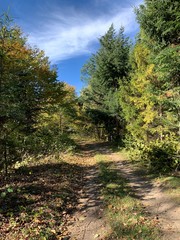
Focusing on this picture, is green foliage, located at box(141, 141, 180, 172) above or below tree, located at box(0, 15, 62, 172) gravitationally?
below

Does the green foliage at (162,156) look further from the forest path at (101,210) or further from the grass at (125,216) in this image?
the grass at (125,216)

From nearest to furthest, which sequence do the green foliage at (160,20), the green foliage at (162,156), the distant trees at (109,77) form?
the green foliage at (160,20), the green foliage at (162,156), the distant trees at (109,77)

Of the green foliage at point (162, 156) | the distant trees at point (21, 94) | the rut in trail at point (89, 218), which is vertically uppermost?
the distant trees at point (21, 94)

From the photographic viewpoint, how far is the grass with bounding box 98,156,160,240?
4.86m

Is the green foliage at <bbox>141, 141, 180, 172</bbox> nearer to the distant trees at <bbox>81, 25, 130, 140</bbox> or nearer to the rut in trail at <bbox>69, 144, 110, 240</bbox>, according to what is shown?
the rut in trail at <bbox>69, 144, 110, 240</bbox>

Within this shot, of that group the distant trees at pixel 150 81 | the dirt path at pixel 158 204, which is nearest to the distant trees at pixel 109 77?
the distant trees at pixel 150 81

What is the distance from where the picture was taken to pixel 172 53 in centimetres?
724

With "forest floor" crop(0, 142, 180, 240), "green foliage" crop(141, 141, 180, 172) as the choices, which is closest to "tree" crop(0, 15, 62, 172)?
"forest floor" crop(0, 142, 180, 240)

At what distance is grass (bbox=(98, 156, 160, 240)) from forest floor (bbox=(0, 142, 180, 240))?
0.11 ft

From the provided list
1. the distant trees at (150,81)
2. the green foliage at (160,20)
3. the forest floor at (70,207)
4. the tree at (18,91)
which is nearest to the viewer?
the forest floor at (70,207)

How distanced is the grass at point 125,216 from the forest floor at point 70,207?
3 cm

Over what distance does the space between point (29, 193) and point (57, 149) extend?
757 centimetres

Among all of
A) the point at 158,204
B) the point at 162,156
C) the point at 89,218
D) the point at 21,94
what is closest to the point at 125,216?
the point at 89,218

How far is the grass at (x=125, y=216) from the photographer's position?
4855mm
